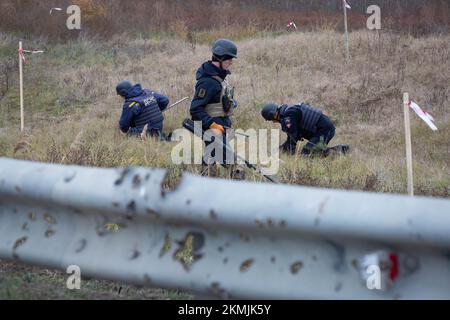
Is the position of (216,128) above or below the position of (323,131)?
below

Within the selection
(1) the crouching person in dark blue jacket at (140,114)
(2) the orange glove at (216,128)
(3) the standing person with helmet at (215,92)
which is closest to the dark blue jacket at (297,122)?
(1) the crouching person in dark blue jacket at (140,114)

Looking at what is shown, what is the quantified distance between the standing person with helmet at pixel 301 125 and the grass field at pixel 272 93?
496mm

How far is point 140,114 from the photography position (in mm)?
12633

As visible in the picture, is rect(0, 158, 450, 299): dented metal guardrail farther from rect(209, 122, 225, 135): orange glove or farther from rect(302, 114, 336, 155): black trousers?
rect(302, 114, 336, 155): black trousers

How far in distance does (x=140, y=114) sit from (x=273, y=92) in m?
4.11

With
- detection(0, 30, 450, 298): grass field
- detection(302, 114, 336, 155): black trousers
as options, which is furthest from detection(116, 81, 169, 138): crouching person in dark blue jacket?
detection(302, 114, 336, 155): black trousers

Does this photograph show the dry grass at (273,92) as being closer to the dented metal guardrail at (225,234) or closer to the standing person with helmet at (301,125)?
the standing person with helmet at (301,125)

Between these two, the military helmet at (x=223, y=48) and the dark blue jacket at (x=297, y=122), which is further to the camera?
the dark blue jacket at (x=297, y=122)

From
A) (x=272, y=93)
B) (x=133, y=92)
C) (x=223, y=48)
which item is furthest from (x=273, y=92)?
(x=223, y=48)

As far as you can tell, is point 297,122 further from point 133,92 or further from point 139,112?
point 133,92

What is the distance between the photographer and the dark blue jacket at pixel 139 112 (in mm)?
12523

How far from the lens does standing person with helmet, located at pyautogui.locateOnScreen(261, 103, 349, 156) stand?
10.9m
